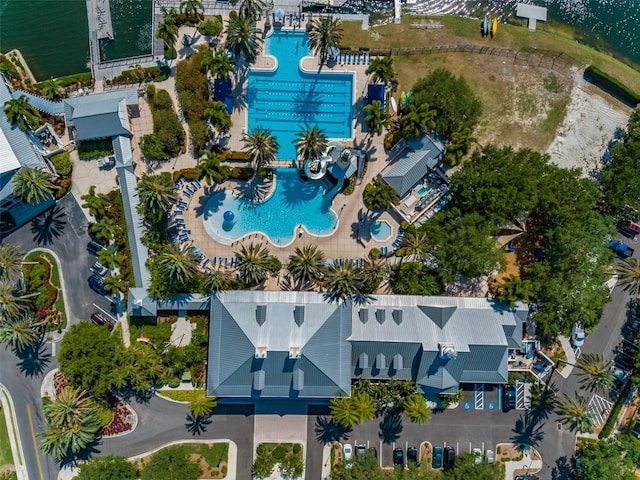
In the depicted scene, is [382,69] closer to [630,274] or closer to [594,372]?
[630,274]

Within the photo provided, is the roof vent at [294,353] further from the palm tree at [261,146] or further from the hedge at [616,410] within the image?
the hedge at [616,410]

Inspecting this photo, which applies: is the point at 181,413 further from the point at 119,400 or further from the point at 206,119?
the point at 206,119

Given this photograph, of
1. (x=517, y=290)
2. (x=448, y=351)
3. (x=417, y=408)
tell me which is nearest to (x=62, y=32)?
(x=448, y=351)

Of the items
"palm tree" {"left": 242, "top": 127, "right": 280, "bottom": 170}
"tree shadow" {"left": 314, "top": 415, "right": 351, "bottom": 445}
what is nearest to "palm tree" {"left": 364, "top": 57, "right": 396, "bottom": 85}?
"palm tree" {"left": 242, "top": 127, "right": 280, "bottom": 170}

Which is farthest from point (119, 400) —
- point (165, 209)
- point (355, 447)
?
point (355, 447)

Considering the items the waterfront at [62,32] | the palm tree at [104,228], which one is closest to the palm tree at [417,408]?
the palm tree at [104,228]

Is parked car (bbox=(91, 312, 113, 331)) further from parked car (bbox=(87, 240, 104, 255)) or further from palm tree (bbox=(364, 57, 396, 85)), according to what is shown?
palm tree (bbox=(364, 57, 396, 85))
